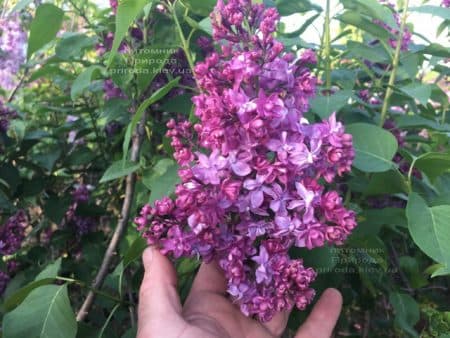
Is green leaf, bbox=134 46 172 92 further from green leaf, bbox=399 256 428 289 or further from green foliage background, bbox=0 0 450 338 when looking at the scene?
green leaf, bbox=399 256 428 289

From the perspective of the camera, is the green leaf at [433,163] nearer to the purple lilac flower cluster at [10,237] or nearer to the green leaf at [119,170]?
the green leaf at [119,170]

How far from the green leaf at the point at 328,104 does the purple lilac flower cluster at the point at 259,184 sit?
166 millimetres

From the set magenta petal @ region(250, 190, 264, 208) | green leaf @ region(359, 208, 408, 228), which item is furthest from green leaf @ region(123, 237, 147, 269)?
green leaf @ region(359, 208, 408, 228)

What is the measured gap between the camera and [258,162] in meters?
0.93

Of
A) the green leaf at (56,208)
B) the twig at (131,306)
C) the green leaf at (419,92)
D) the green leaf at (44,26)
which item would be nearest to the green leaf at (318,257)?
the green leaf at (419,92)

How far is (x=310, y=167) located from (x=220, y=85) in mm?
240

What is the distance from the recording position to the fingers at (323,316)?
1.26 metres

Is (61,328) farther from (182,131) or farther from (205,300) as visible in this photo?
(182,131)

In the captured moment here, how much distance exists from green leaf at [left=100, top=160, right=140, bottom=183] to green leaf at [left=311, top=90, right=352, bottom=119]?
479 millimetres

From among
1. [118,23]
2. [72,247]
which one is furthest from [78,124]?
[118,23]

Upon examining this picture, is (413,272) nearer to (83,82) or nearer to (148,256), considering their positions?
(148,256)

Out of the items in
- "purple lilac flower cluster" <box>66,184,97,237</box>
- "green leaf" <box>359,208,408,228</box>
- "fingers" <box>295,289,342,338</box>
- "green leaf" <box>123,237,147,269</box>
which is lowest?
"purple lilac flower cluster" <box>66,184,97,237</box>

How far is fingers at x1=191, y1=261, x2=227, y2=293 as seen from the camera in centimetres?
120

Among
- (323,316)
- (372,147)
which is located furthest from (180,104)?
(323,316)
